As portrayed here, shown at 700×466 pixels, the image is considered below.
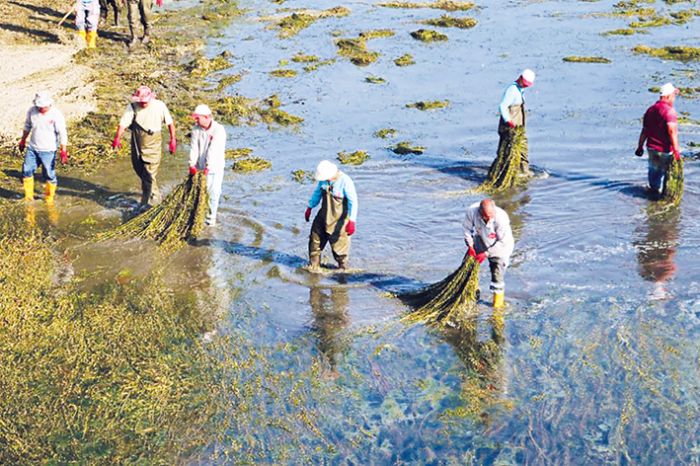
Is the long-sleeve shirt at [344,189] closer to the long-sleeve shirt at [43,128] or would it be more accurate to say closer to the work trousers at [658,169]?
the long-sleeve shirt at [43,128]

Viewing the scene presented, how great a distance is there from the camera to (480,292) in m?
12.0

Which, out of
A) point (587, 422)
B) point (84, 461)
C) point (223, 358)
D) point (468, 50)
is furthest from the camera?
point (468, 50)

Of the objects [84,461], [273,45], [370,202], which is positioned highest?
[273,45]

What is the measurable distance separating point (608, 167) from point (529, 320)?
20.9 ft

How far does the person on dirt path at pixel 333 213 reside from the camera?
11930 millimetres

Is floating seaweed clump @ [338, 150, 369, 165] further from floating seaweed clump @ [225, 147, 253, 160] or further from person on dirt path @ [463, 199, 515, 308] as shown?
person on dirt path @ [463, 199, 515, 308]

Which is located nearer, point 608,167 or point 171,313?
point 171,313

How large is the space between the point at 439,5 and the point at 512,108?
620 inches

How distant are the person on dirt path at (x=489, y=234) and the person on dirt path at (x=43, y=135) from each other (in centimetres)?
672

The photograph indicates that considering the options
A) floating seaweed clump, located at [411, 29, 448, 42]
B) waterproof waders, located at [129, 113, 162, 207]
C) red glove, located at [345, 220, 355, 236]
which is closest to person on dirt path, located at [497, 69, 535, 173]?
red glove, located at [345, 220, 355, 236]

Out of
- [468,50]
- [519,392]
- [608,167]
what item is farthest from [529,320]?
[468,50]

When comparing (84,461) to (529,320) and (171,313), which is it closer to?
(171,313)

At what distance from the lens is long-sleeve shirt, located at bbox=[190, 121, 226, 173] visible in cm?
1341

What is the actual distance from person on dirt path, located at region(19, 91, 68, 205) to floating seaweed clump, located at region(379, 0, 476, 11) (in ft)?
58.7
